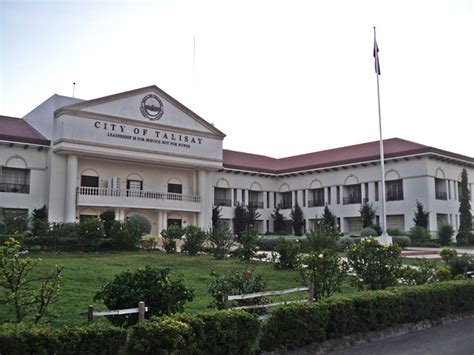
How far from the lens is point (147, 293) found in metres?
6.84

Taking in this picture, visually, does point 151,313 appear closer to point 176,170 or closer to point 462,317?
point 462,317

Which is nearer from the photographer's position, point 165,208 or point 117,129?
point 117,129

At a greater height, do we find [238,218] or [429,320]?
[238,218]

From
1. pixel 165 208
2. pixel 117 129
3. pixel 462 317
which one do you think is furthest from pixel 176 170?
pixel 462 317

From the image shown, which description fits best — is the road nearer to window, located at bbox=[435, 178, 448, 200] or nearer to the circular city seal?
the circular city seal

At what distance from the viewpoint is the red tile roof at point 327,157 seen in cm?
3588

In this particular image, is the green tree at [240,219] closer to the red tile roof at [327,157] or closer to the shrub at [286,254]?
the red tile roof at [327,157]

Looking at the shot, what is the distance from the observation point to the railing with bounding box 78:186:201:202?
98.0ft

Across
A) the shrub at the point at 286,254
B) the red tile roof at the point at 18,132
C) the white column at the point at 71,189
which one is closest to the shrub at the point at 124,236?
the shrub at the point at 286,254

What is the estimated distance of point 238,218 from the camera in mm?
39219

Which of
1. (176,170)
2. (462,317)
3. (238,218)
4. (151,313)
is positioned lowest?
(462,317)

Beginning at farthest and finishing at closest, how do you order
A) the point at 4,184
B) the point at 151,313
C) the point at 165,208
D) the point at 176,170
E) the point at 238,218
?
1. the point at 238,218
2. the point at 176,170
3. the point at 165,208
4. the point at 4,184
5. the point at 151,313

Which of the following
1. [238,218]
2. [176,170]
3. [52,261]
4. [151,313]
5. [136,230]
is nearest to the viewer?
[151,313]

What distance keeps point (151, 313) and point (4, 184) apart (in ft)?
81.3
